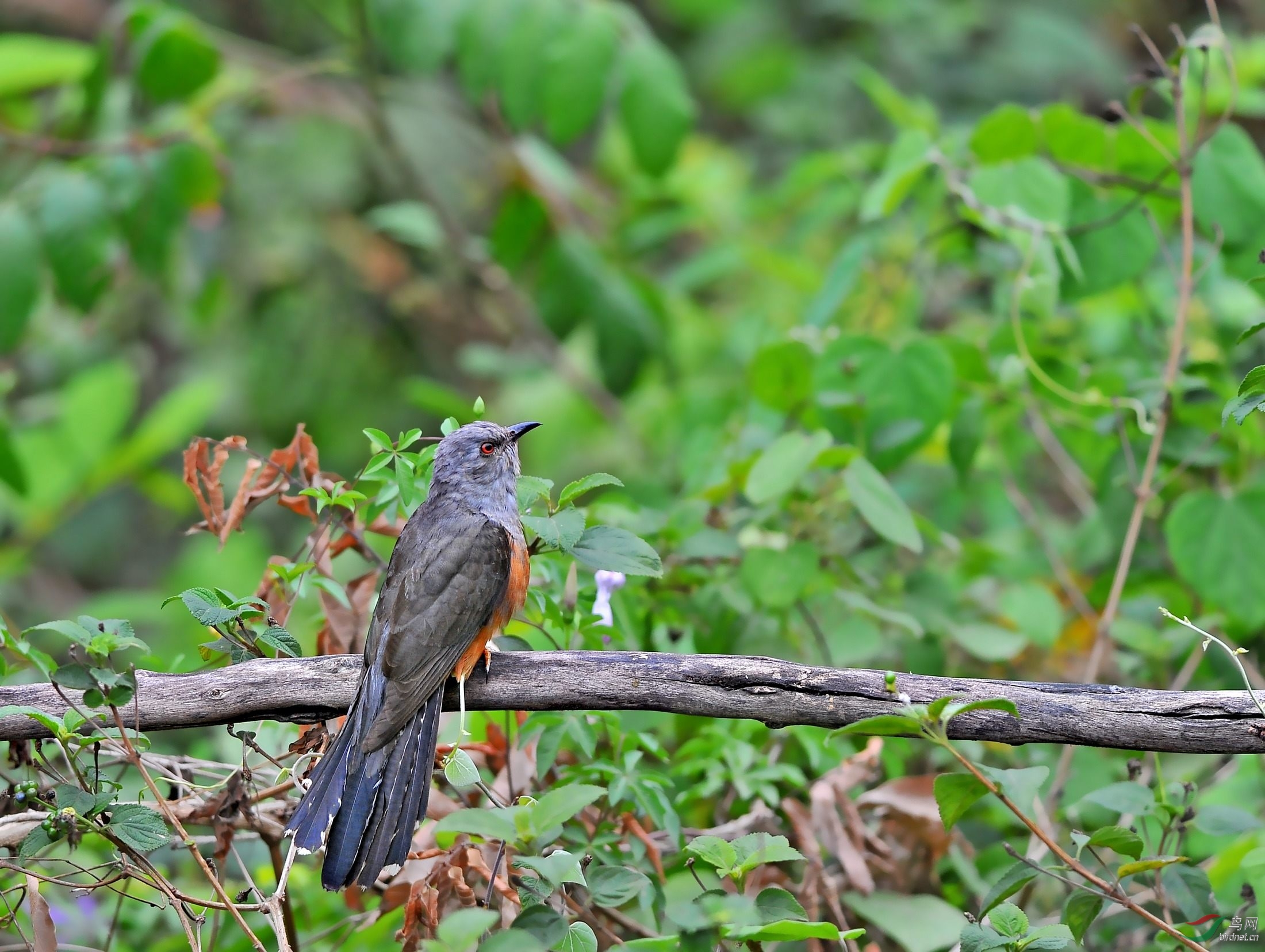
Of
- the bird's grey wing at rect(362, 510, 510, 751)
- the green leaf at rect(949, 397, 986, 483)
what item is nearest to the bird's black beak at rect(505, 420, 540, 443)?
the bird's grey wing at rect(362, 510, 510, 751)

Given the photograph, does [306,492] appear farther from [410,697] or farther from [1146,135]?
[1146,135]

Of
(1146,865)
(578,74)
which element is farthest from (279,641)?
(578,74)

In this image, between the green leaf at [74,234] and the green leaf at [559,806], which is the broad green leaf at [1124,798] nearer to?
the green leaf at [559,806]

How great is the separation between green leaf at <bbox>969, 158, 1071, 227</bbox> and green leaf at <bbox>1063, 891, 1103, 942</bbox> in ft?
6.79

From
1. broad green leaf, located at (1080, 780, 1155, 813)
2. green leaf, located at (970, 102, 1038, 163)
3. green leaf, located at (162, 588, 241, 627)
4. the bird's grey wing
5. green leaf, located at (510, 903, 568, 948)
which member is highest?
green leaf, located at (970, 102, 1038, 163)

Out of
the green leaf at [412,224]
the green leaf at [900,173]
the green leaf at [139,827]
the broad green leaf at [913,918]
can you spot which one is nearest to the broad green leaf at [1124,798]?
the broad green leaf at [913,918]

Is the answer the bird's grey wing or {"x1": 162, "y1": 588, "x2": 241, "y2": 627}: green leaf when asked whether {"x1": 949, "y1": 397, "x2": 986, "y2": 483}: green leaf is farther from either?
{"x1": 162, "y1": 588, "x2": 241, "y2": 627}: green leaf

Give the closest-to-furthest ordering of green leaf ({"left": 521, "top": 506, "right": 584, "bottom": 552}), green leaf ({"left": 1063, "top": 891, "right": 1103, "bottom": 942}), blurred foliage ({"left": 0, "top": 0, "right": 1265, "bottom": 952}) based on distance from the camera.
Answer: green leaf ({"left": 1063, "top": 891, "right": 1103, "bottom": 942})
green leaf ({"left": 521, "top": 506, "right": 584, "bottom": 552})
blurred foliage ({"left": 0, "top": 0, "right": 1265, "bottom": 952})

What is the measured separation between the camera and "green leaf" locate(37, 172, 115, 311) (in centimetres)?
408

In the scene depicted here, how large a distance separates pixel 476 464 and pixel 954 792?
1685 mm

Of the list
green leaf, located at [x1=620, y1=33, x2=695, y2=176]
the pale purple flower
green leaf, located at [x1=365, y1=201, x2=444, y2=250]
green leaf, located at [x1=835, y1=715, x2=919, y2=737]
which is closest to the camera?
green leaf, located at [x1=835, y1=715, x2=919, y2=737]

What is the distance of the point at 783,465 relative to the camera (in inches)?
120

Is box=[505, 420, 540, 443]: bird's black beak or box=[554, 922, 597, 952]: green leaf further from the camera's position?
box=[505, 420, 540, 443]: bird's black beak

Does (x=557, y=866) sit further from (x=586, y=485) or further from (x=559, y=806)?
(x=586, y=485)
